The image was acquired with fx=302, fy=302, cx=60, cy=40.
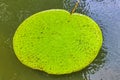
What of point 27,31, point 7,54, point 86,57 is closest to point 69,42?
point 86,57

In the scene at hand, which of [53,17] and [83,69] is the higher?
[53,17]

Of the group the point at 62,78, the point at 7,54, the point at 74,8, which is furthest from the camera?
the point at 74,8

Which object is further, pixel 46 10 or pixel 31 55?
pixel 46 10

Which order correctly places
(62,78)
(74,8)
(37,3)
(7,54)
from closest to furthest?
(62,78), (7,54), (74,8), (37,3)

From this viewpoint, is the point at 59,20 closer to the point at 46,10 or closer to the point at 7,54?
the point at 46,10
